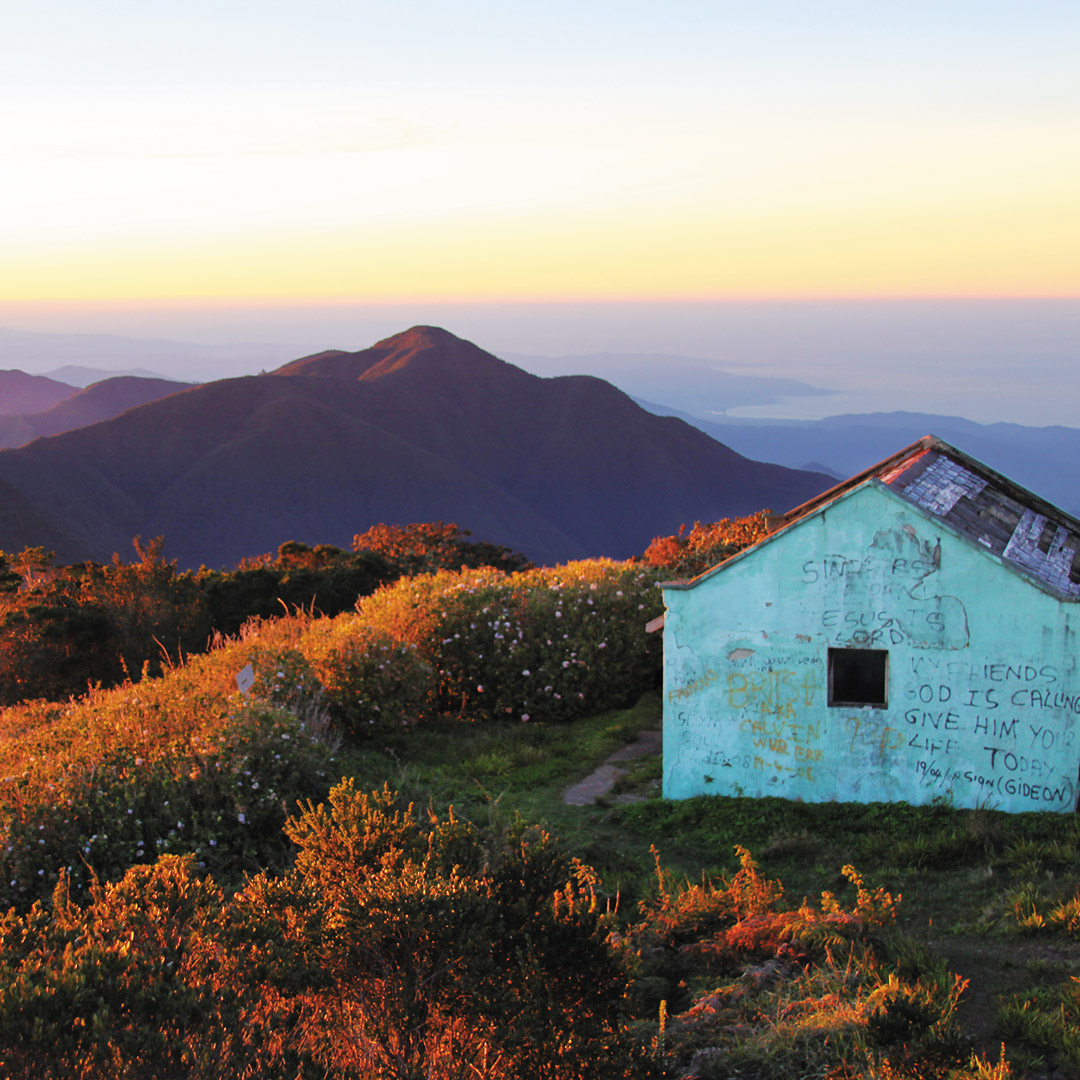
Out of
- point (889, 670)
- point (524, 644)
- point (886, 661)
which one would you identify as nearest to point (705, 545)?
point (524, 644)

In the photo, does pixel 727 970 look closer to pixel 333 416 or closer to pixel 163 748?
pixel 163 748

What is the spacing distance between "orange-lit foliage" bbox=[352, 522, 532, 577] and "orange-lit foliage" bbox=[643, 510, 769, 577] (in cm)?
1349

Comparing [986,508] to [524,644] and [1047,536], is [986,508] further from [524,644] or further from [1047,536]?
[524,644]

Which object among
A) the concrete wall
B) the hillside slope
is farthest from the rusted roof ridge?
the hillside slope

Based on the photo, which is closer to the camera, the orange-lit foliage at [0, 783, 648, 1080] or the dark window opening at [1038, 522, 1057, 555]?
the orange-lit foliage at [0, 783, 648, 1080]

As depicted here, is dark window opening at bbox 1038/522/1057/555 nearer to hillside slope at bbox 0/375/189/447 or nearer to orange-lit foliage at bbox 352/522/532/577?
orange-lit foliage at bbox 352/522/532/577

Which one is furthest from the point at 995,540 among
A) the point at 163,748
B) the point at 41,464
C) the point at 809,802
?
the point at 41,464

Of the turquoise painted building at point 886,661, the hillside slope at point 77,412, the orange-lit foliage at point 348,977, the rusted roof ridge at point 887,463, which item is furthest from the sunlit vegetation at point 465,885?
the hillside slope at point 77,412

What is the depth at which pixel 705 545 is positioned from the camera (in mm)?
22797

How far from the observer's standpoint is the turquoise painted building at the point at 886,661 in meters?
9.92

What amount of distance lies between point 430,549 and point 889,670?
30419 mm

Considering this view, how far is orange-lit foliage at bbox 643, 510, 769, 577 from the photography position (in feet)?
67.4

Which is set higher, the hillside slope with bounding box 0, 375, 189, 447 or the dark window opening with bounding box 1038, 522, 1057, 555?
the hillside slope with bounding box 0, 375, 189, 447

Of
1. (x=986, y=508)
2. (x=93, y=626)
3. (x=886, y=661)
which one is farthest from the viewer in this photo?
(x=93, y=626)
